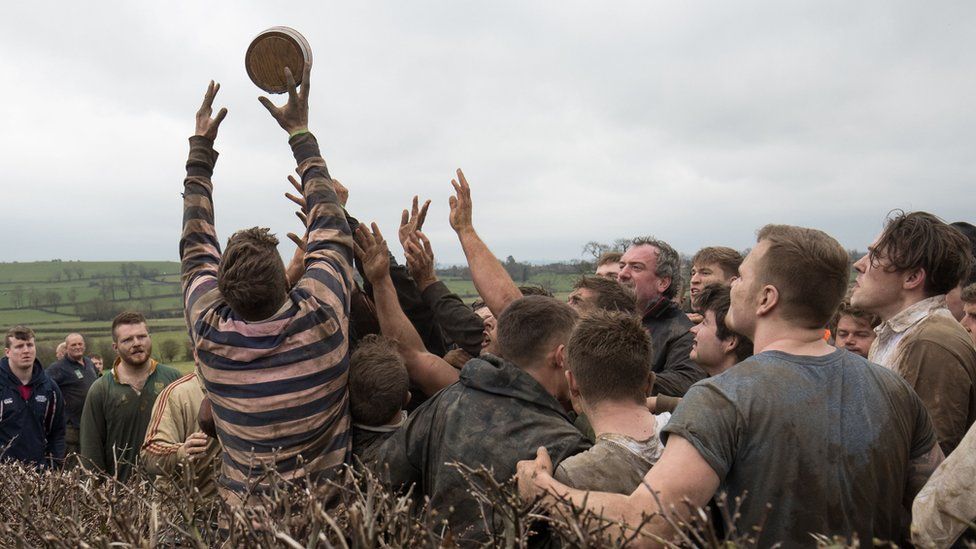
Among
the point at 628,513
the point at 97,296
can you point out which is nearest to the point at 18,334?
the point at 628,513

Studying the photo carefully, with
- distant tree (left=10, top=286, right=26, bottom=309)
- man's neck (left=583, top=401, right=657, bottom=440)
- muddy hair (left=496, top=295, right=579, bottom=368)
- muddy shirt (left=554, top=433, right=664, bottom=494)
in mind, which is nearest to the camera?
muddy shirt (left=554, top=433, right=664, bottom=494)

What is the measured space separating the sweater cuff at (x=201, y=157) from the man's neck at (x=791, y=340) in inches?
119

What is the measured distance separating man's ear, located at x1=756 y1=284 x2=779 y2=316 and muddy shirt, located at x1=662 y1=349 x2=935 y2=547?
221mm

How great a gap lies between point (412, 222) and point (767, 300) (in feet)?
9.61

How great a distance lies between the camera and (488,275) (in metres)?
4.44

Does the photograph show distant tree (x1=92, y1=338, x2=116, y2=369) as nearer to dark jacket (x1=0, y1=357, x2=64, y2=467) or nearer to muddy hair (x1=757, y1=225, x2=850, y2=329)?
dark jacket (x1=0, y1=357, x2=64, y2=467)

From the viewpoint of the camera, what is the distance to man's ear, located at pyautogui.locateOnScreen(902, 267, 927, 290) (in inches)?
133

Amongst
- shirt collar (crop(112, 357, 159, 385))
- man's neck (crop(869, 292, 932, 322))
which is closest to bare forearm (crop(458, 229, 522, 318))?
man's neck (crop(869, 292, 932, 322))

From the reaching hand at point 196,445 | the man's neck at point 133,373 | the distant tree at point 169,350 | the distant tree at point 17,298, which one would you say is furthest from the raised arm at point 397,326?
the distant tree at point 17,298

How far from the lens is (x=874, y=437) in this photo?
217 centimetres

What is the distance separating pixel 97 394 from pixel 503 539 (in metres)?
5.72

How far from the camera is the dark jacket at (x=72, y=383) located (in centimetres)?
981

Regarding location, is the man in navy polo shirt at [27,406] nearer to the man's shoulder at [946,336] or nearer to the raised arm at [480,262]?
the raised arm at [480,262]

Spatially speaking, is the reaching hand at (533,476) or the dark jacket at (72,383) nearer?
the reaching hand at (533,476)
